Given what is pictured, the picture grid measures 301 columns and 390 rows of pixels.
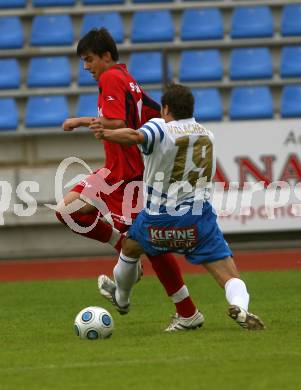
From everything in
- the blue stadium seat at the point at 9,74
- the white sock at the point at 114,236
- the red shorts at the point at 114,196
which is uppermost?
the red shorts at the point at 114,196

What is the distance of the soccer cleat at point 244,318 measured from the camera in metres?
7.19

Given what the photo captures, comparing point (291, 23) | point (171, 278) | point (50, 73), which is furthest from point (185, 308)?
point (291, 23)

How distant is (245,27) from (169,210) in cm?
954

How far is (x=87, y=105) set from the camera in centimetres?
1553

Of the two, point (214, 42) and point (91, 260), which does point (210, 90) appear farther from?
point (91, 260)

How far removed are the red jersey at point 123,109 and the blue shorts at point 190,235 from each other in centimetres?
90

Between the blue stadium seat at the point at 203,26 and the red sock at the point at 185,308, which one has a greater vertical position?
the blue stadium seat at the point at 203,26

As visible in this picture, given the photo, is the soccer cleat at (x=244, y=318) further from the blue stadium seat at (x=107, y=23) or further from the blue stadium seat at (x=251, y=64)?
the blue stadium seat at (x=107, y=23)

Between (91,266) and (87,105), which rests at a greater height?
(87,105)

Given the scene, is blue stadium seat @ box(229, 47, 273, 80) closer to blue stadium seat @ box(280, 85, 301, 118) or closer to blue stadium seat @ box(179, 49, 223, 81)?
blue stadium seat @ box(179, 49, 223, 81)

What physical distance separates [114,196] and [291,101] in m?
7.48

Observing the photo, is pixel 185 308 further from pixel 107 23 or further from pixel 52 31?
pixel 52 31

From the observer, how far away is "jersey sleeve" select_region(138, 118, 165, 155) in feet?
23.6

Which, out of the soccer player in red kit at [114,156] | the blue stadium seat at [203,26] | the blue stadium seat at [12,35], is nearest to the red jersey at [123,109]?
the soccer player in red kit at [114,156]
